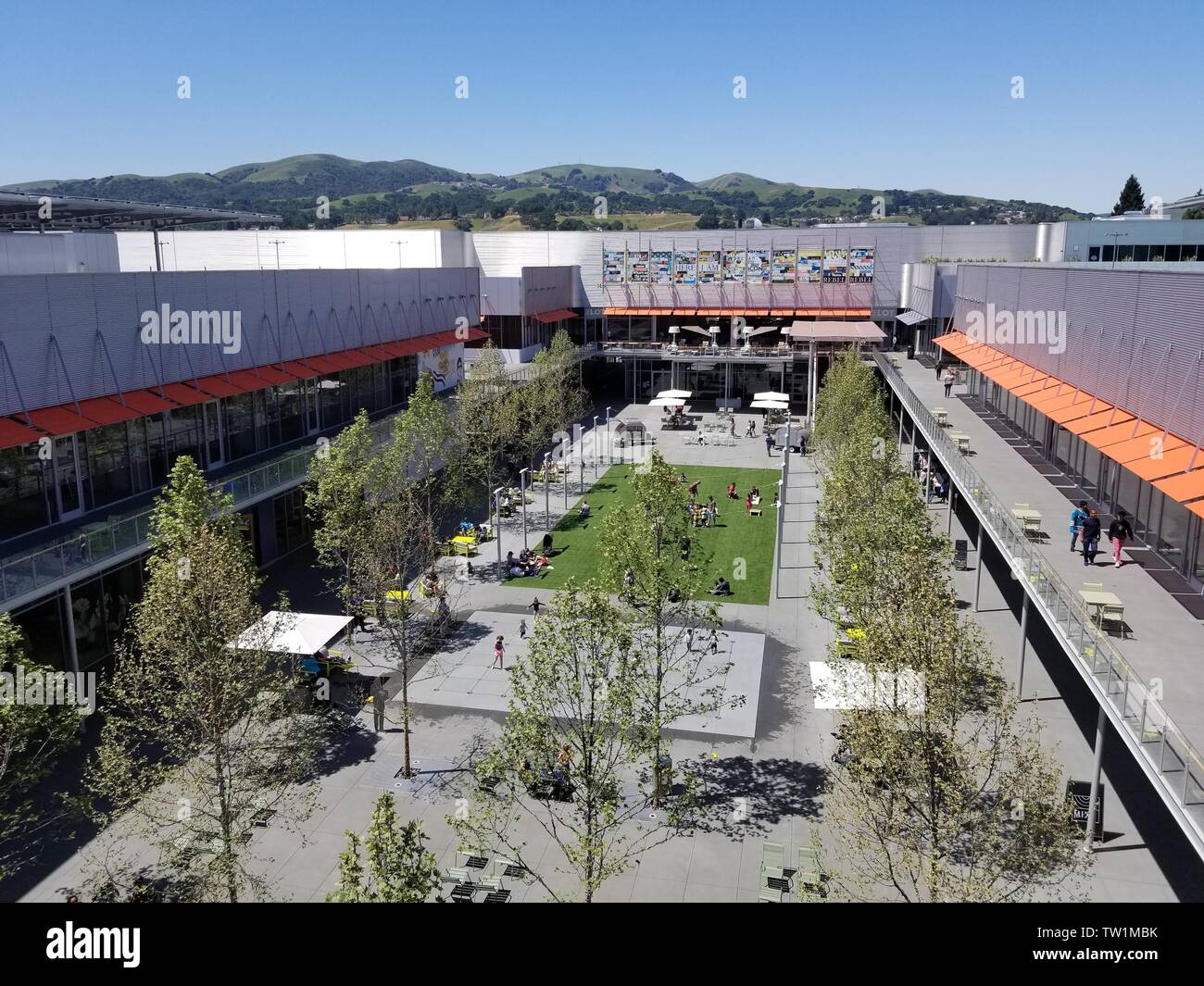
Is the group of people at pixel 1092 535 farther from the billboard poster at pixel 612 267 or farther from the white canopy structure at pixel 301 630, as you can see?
the billboard poster at pixel 612 267

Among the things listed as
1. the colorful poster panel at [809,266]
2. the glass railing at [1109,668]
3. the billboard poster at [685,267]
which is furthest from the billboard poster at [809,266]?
the glass railing at [1109,668]

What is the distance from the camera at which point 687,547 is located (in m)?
18.4

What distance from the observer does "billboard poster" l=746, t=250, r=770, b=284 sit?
6406 cm

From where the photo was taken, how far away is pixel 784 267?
63.9m

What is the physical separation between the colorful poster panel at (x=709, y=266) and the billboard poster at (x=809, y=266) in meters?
5.54

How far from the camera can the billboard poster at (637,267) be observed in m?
65.9

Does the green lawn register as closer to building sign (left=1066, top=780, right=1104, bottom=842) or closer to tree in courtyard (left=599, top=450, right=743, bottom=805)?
tree in courtyard (left=599, top=450, right=743, bottom=805)

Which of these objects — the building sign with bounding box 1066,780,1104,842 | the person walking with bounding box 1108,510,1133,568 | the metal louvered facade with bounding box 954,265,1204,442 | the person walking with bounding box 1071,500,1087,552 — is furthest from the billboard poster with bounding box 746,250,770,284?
the building sign with bounding box 1066,780,1104,842

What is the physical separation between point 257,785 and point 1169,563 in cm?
1782

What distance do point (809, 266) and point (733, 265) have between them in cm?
517

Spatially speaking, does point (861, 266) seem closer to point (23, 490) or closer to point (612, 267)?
point (612, 267)

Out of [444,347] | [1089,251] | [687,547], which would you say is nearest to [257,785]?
[687,547]

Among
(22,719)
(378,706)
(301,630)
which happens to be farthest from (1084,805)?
(301,630)
